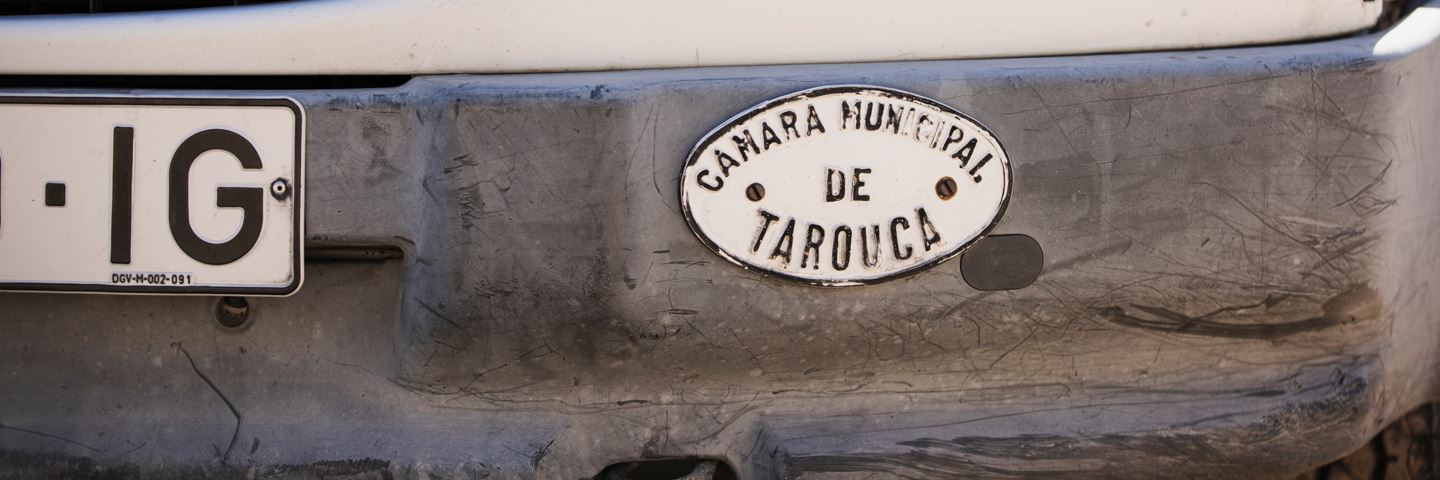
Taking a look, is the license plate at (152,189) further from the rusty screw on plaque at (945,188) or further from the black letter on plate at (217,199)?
the rusty screw on plaque at (945,188)

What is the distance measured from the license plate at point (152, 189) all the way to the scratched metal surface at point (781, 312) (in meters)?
A: 0.06

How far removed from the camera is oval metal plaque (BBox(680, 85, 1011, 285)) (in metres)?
1.32

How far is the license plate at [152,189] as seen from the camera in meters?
1.33

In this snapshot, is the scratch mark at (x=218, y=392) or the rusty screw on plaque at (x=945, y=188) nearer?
the rusty screw on plaque at (x=945, y=188)

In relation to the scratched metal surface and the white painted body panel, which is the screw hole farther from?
the white painted body panel

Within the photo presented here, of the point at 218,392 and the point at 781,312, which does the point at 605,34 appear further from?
the point at 218,392

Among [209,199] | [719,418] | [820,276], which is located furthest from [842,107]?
[209,199]

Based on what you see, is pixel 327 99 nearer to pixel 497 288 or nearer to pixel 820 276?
pixel 497 288

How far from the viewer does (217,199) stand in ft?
4.40

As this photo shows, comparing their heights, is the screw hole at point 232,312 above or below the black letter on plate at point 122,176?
below

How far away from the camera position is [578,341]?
1383 mm

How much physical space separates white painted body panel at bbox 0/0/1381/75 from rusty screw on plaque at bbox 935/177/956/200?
0.15 meters

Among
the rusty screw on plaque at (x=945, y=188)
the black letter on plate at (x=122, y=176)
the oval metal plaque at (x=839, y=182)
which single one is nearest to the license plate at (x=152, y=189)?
the black letter on plate at (x=122, y=176)

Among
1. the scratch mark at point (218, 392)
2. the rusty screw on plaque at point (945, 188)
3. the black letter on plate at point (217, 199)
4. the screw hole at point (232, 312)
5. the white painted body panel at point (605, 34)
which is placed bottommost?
the scratch mark at point (218, 392)
